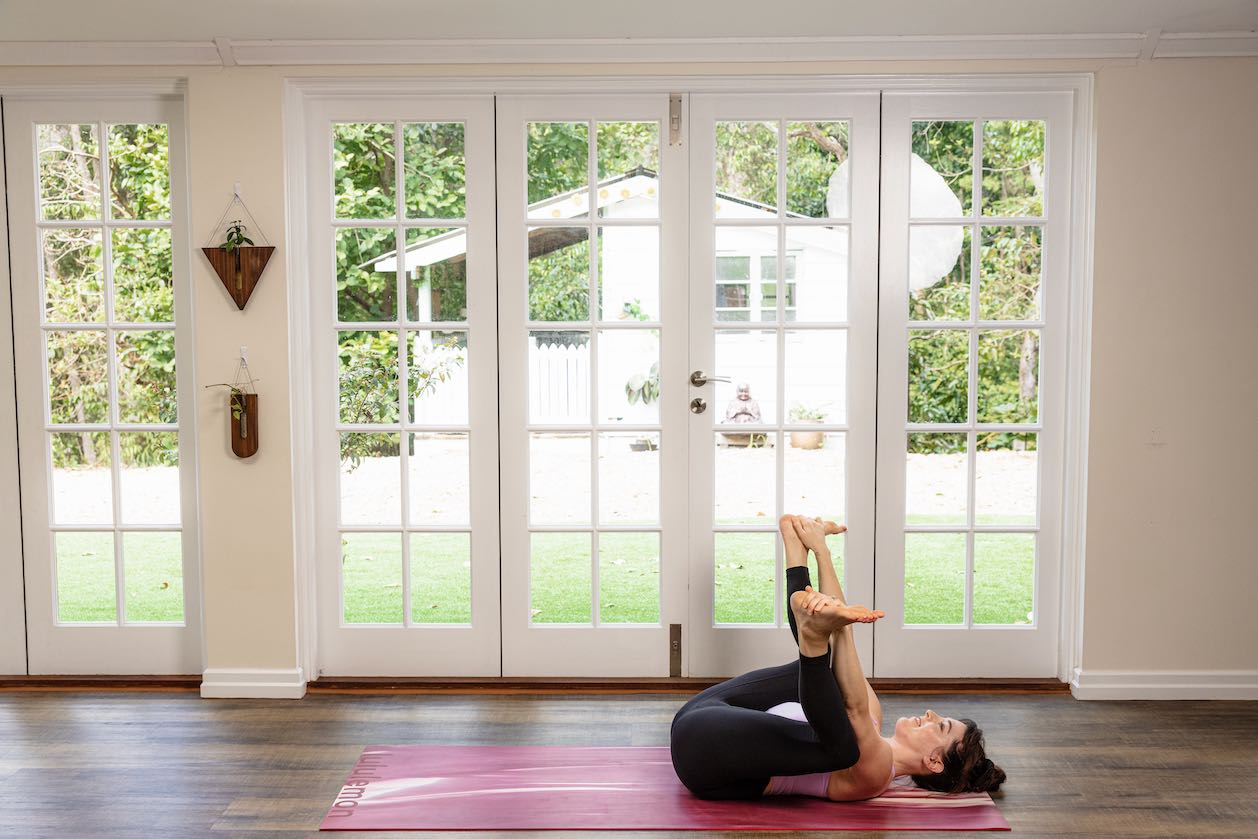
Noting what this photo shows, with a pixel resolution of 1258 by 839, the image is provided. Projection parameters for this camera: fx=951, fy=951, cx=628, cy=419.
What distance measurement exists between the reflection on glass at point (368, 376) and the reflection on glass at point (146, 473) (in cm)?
69

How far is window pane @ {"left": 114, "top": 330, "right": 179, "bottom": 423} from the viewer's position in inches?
141

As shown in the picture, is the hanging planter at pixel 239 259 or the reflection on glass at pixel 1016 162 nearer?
the hanging planter at pixel 239 259

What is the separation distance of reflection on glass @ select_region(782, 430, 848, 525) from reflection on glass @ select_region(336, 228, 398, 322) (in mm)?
1551

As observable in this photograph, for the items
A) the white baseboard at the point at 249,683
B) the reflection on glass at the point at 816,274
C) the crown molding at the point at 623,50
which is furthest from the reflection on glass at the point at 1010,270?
the white baseboard at the point at 249,683

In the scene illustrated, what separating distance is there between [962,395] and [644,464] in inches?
49.4

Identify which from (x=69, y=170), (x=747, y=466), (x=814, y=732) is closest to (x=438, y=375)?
(x=747, y=466)

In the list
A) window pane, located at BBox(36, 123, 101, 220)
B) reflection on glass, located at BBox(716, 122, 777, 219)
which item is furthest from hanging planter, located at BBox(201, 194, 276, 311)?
reflection on glass, located at BBox(716, 122, 777, 219)

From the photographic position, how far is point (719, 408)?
11.5 feet

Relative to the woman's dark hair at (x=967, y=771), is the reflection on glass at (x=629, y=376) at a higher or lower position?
higher

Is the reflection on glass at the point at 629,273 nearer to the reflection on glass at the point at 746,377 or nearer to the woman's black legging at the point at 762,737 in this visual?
the reflection on glass at the point at 746,377

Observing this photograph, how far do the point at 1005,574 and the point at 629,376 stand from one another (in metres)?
3.92

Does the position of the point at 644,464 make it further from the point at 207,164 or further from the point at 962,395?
the point at 207,164

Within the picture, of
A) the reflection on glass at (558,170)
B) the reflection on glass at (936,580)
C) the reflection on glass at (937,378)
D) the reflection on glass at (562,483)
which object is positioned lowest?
the reflection on glass at (936,580)

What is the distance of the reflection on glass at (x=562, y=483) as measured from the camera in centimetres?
353
